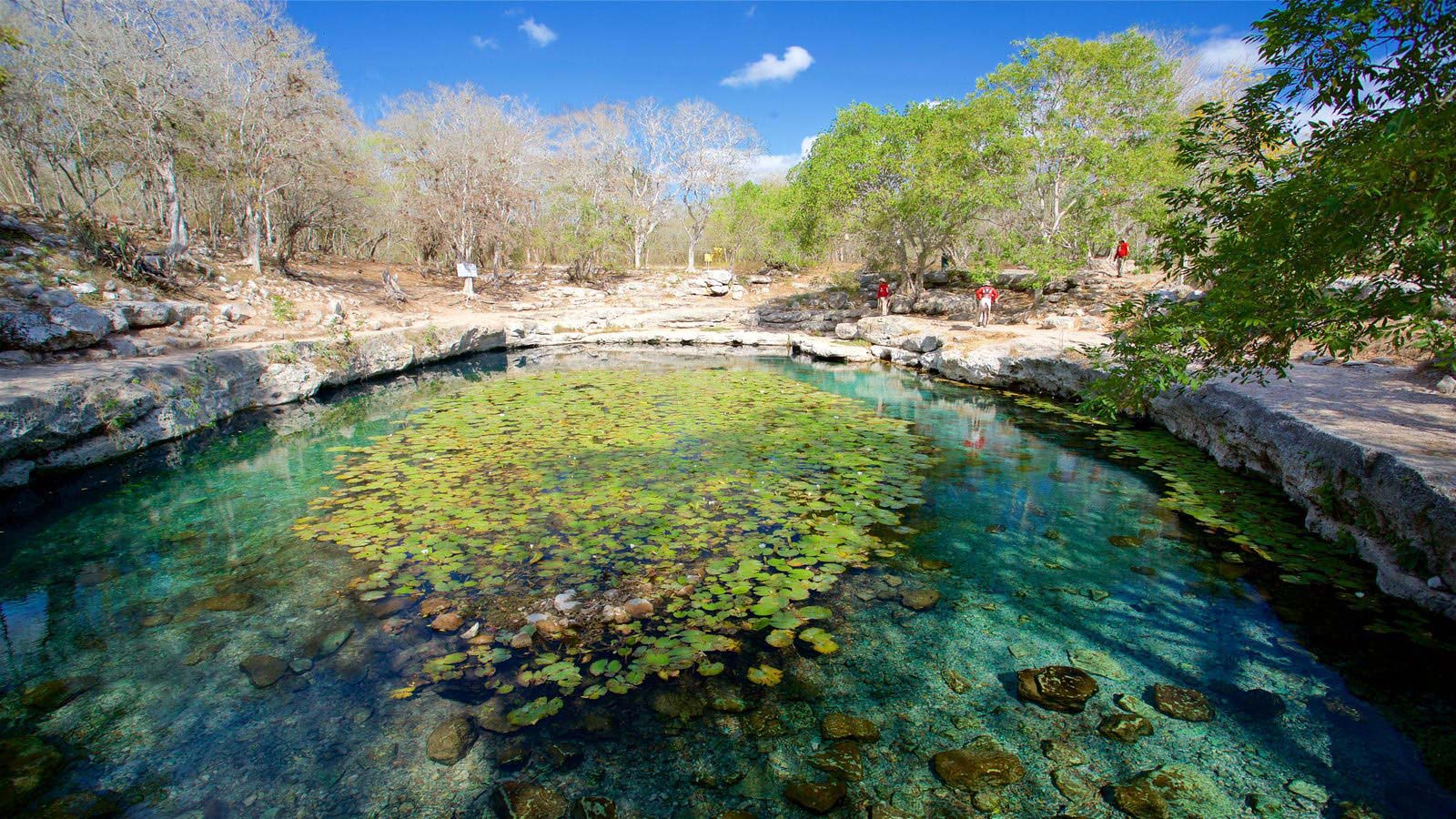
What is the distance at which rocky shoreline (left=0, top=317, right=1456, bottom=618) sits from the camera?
4.08 meters

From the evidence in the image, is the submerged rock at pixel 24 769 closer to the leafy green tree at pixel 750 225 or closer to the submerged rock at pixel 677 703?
the submerged rock at pixel 677 703

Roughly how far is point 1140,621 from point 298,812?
466cm

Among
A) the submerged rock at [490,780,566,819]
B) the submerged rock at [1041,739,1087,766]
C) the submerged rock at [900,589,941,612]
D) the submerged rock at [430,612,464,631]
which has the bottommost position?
the submerged rock at [490,780,566,819]

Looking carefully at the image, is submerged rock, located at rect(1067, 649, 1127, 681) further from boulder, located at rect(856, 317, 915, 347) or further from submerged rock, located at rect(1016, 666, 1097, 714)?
boulder, located at rect(856, 317, 915, 347)

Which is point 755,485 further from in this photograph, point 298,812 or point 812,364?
point 812,364

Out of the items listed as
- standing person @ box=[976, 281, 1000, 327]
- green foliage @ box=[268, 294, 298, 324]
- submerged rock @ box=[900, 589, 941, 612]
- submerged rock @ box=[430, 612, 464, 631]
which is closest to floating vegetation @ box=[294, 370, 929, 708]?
submerged rock @ box=[430, 612, 464, 631]

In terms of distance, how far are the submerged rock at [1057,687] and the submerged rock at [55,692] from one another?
4.94 meters

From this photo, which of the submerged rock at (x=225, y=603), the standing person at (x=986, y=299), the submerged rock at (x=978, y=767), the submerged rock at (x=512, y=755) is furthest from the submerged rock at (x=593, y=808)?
the standing person at (x=986, y=299)

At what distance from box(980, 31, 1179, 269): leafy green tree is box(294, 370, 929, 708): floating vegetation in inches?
495

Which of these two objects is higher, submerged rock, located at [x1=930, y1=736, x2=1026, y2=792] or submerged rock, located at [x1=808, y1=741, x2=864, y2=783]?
submerged rock, located at [x1=930, y1=736, x2=1026, y2=792]

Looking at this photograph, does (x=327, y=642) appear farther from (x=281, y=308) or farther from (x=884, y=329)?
(x=884, y=329)

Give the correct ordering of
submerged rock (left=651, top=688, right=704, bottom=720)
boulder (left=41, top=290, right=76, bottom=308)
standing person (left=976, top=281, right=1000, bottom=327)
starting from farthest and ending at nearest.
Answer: standing person (left=976, top=281, right=1000, bottom=327) < boulder (left=41, top=290, right=76, bottom=308) < submerged rock (left=651, top=688, right=704, bottom=720)

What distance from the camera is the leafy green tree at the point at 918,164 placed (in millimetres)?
17531

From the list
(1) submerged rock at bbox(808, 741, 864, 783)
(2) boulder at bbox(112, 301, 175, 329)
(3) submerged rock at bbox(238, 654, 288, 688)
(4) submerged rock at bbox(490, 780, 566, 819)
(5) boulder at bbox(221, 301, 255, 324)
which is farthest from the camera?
→ (5) boulder at bbox(221, 301, 255, 324)
